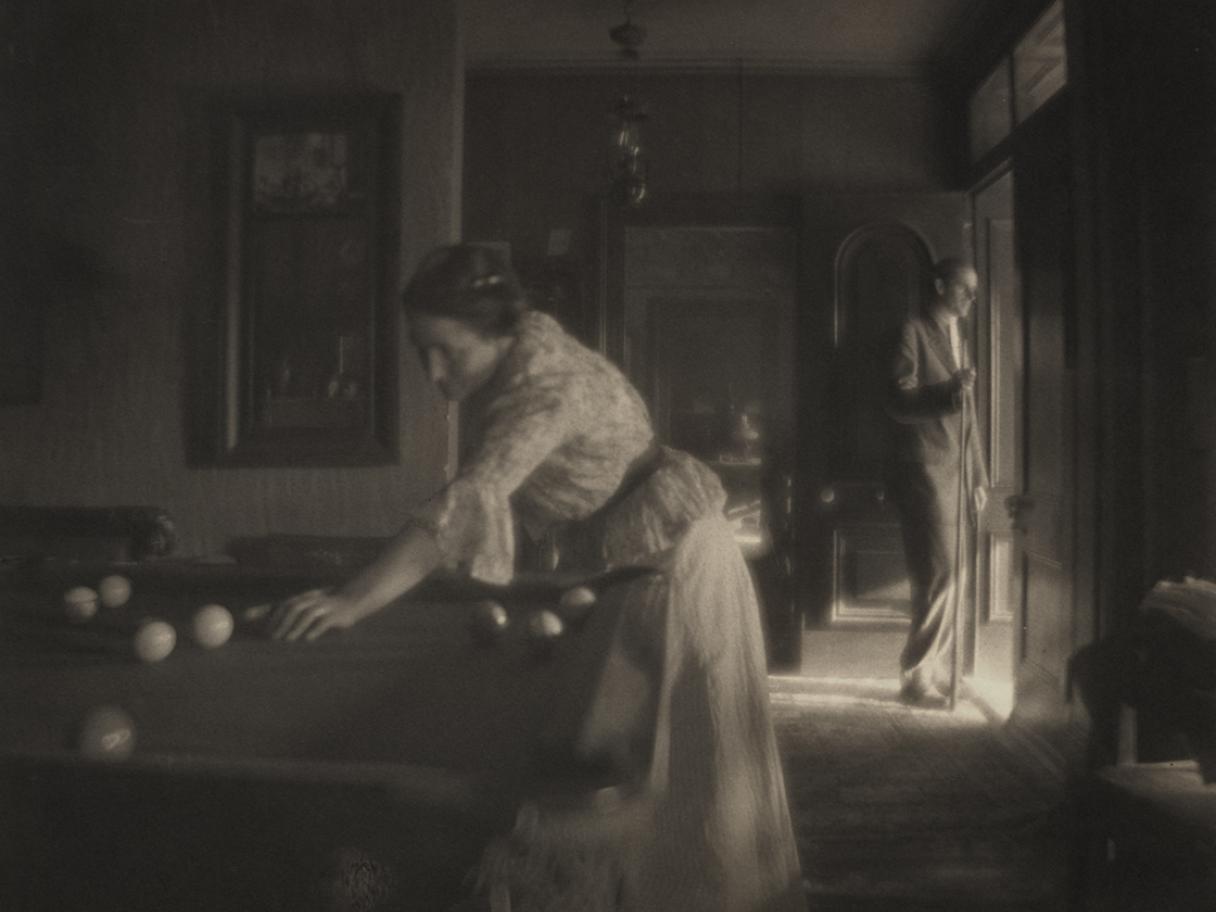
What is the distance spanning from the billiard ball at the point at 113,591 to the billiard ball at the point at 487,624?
677mm

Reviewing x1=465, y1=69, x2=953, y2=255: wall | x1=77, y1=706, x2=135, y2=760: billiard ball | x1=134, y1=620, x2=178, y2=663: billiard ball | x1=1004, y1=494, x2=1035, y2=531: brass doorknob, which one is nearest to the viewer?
x1=77, y1=706, x2=135, y2=760: billiard ball

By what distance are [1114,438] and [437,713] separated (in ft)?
5.58

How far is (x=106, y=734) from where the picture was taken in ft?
2.75

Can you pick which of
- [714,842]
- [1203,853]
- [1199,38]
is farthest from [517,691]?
[1199,38]

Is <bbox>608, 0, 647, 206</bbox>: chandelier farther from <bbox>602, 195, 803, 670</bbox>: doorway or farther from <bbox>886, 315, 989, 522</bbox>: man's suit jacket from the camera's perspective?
<bbox>886, 315, 989, 522</bbox>: man's suit jacket

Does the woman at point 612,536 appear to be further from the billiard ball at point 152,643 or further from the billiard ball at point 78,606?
the billiard ball at point 78,606

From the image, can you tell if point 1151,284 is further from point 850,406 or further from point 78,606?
point 78,606

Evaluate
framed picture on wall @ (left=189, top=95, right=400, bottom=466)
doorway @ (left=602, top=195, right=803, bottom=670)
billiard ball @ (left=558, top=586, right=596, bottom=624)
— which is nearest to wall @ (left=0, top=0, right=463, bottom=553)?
framed picture on wall @ (left=189, top=95, right=400, bottom=466)

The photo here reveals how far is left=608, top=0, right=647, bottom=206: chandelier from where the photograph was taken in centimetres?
296

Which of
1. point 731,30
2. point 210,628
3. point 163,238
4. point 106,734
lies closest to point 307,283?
point 163,238

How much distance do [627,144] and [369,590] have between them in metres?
2.18

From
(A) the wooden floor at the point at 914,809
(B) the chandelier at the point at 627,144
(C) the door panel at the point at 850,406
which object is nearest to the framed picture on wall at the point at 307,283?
(B) the chandelier at the point at 627,144

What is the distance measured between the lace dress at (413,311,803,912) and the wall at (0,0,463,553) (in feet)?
2.47

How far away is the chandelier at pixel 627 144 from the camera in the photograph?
116 inches
